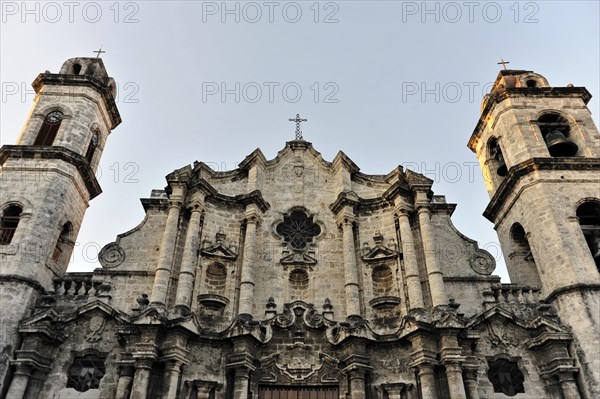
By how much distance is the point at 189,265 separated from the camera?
48.9 feet

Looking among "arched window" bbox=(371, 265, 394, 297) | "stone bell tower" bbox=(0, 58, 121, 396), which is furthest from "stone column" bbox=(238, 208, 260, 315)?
"stone bell tower" bbox=(0, 58, 121, 396)

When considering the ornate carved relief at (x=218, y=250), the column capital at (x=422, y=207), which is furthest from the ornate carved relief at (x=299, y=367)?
the column capital at (x=422, y=207)

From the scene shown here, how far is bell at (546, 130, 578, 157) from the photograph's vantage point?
1777 centimetres

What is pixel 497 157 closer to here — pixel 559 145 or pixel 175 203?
pixel 559 145

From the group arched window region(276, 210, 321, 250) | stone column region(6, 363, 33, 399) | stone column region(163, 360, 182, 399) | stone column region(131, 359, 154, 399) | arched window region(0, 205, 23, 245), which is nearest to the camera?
stone column region(131, 359, 154, 399)

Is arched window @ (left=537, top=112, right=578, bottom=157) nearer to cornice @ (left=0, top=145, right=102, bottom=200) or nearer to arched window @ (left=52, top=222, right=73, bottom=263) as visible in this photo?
cornice @ (left=0, top=145, right=102, bottom=200)

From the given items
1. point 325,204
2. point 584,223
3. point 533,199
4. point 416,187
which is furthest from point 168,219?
point 584,223

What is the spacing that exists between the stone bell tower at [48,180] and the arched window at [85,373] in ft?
5.08

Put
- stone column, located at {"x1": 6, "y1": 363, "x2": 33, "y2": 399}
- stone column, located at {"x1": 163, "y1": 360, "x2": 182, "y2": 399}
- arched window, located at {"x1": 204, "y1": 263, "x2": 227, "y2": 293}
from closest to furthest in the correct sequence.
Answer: stone column, located at {"x1": 6, "y1": 363, "x2": 33, "y2": 399}
stone column, located at {"x1": 163, "y1": 360, "x2": 182, "y2": 399}
arched window, located at {"x1": 204, "y1": 263, "x2": 227, "y2": 293}

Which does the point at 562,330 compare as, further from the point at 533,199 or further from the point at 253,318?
the point at 253,318

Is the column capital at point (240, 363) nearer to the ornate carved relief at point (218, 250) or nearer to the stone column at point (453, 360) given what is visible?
the ornate carved relief at point (218, 250)

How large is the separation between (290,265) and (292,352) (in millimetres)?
3040

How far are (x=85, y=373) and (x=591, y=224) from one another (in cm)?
1610

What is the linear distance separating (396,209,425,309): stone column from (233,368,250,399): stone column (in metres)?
4.99
